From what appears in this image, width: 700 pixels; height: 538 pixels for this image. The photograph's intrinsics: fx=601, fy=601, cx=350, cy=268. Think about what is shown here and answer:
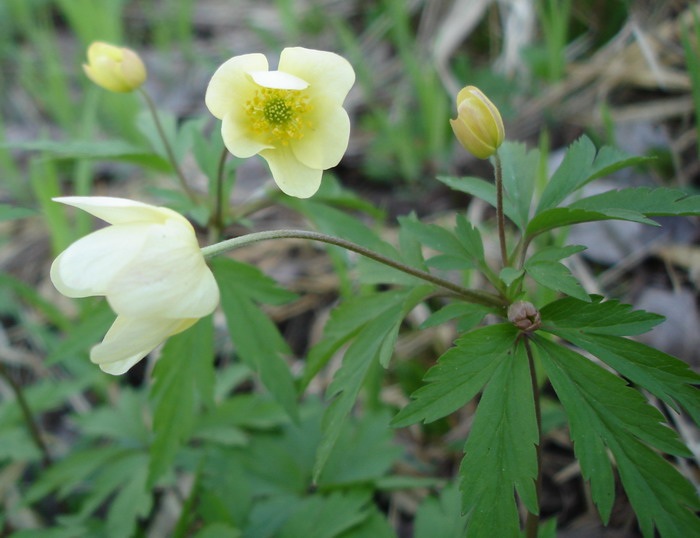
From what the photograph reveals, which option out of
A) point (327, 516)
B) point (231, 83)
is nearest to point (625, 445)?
point (327, 516)

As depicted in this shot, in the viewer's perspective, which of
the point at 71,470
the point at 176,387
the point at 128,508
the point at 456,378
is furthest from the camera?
the point at 71,470

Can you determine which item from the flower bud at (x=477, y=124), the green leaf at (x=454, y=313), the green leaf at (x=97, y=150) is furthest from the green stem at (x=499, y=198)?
the green leaf at (x=97, y=150)

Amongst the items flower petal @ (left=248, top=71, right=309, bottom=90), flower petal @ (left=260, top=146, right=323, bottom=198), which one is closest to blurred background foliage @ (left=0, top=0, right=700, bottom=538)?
flower petal @ (left=260, top=146, right=323, bottom=198)

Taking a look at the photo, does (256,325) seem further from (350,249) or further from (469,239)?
(469,239)

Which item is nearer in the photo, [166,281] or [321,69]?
[166,281]

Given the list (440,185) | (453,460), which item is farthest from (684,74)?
(453,460)

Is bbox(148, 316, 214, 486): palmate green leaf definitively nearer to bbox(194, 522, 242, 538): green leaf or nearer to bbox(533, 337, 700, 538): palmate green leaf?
bbox(194, 522, 242, 538): green leaf

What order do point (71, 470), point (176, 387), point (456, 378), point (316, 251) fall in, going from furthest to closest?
point (316, 251) < point (71, 470) < point (176, 387) < point (456, 378)

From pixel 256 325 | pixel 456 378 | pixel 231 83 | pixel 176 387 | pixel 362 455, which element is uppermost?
pixel 231 83
